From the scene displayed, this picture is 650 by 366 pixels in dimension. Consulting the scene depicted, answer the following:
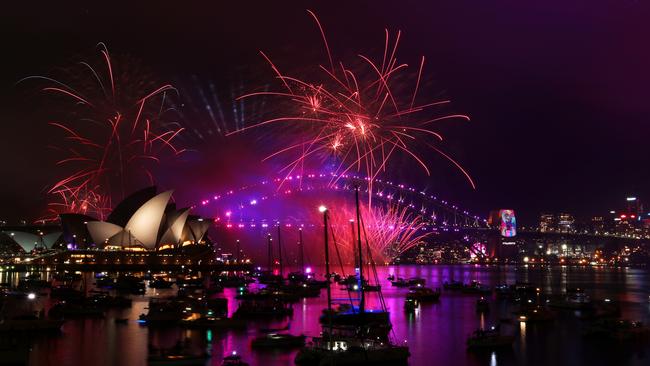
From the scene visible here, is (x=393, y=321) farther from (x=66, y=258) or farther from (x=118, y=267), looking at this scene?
(x=66, y=258)

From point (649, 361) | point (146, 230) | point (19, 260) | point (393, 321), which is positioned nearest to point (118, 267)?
point (146, 230)

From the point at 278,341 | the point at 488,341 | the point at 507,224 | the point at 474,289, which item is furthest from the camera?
the point at 507,224

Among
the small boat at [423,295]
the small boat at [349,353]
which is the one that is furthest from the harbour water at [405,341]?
the small boat at [423,295]

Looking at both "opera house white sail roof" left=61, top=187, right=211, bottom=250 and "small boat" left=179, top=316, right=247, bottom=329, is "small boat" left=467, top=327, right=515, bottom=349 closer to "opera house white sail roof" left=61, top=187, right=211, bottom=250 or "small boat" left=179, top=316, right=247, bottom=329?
"small boat" left=179, top=316, right=247, bottom=329

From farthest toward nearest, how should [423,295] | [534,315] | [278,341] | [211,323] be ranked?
[423,295] → [534,315] → [211,323] → [278,341]

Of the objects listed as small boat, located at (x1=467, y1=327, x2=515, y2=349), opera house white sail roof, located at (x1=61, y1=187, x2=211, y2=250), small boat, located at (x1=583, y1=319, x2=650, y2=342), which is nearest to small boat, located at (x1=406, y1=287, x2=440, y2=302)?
small boat, located at (x1=583, y1=319, x2=650, y2=342)

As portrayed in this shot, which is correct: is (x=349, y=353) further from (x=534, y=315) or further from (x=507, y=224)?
(x=507, y=224)

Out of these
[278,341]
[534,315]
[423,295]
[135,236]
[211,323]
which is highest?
[135,236]

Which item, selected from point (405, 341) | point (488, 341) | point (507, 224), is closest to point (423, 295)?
point (488, 341)
